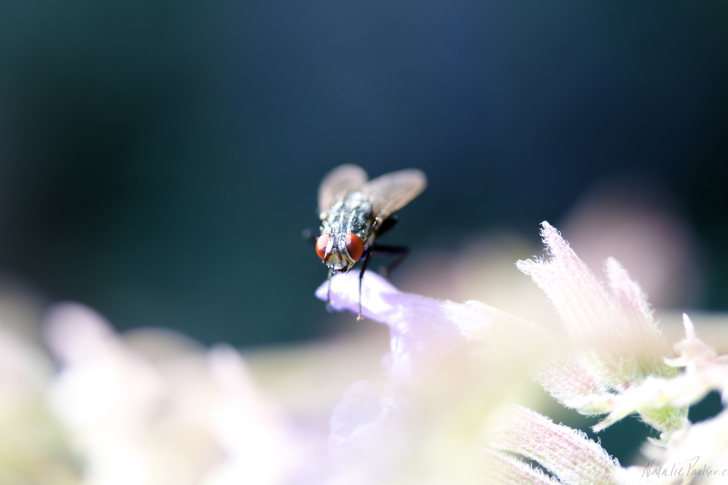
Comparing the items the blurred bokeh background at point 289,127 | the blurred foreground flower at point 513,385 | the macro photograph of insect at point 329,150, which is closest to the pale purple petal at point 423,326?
the blurred foreground flower at point 513,385

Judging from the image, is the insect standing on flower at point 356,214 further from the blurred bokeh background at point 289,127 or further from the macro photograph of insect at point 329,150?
the blurred bokeh background at point 289,127

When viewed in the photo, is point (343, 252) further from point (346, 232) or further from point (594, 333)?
point (594, 333)

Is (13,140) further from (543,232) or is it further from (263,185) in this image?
(543,232)

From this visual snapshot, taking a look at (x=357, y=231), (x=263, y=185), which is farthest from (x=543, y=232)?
(x=263, y=185)

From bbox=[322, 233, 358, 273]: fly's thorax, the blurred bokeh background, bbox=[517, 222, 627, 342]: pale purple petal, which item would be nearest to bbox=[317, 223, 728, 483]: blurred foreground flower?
bbox=[517, 222, 627, 342]: pale purple petal

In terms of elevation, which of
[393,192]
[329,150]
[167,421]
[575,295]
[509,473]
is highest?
[329,150]

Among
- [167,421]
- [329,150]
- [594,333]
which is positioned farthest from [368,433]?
[329,150]
